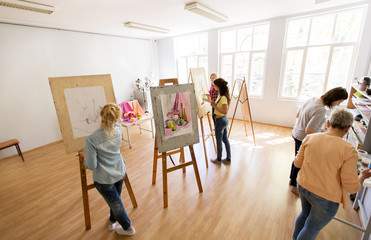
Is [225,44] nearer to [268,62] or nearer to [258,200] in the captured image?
[268,62]

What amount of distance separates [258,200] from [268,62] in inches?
148

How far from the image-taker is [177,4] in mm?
3072

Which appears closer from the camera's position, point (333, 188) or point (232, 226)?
point (333, 188)

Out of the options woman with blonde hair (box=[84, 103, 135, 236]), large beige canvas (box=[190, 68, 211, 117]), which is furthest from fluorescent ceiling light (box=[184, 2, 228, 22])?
woman with blonde hair (box=[84, 103, 135, 236])

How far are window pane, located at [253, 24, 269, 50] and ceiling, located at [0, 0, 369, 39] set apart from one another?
1.51ft

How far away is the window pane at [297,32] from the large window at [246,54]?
553mm

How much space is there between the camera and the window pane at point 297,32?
409cm

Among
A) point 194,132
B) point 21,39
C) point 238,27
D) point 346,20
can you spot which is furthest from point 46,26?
point 346,20

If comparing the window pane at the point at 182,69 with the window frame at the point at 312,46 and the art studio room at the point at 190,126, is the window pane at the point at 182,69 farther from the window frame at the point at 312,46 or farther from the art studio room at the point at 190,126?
the window frame at the point at 312,46

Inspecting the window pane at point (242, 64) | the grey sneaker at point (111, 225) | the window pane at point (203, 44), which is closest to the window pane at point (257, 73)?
the window pane at point (242, 64)

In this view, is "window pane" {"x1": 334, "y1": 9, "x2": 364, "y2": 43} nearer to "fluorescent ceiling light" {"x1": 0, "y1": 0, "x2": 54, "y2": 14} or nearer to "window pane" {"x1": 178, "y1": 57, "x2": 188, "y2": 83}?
"window pane" {"x1": 178, "y1": 57, "x2": 188, "y2": 83}

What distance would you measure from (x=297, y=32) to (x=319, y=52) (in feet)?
2.36

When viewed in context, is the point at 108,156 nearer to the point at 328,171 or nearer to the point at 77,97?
the point at 77,97

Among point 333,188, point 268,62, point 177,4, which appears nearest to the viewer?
point 333,188
